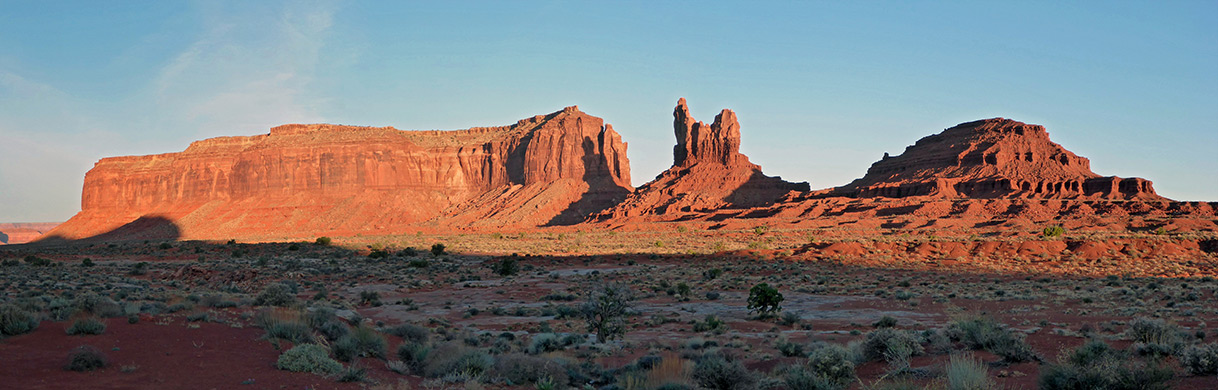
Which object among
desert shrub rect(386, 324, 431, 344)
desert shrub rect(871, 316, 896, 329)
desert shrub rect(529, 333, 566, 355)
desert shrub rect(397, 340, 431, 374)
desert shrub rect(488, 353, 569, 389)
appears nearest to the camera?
desert shrub rect(488, 353, 569, 389)

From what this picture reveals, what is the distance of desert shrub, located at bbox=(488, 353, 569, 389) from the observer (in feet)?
33.6

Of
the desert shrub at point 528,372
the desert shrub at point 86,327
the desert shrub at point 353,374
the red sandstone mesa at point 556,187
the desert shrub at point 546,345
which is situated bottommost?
the desert shrub at point 546,345

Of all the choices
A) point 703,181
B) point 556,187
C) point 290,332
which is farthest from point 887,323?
point 556,187

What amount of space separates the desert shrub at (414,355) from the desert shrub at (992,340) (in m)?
8.54

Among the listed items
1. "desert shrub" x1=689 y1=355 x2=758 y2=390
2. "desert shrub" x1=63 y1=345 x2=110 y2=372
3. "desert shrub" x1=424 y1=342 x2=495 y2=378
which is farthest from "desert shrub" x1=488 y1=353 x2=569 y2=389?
"desert shrub" x1=63 y1=345 x2=110 y2=372

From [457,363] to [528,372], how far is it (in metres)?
1.11

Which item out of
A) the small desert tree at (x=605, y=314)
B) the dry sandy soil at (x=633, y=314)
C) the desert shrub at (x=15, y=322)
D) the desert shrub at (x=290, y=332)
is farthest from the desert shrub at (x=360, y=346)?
the small desert tree at (x=605, y=314)

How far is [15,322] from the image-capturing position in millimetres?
10484

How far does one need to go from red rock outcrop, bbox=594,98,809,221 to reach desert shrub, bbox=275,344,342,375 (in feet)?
300

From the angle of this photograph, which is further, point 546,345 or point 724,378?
point 546,345

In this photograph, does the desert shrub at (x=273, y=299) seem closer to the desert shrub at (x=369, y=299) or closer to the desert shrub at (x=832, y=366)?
the desert shrub at (x=369, y=299)

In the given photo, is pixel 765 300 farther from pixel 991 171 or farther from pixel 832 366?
pixel 991 171

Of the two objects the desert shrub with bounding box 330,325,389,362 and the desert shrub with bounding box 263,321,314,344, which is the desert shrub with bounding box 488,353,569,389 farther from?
the desert shrub with bounding box 263,321,314,344

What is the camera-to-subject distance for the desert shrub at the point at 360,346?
1127 centimetres
